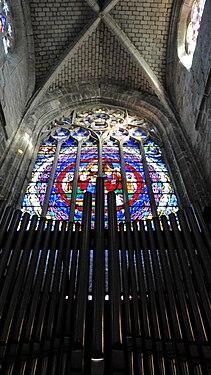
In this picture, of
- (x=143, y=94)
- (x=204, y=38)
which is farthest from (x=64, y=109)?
(x=204, y=38)

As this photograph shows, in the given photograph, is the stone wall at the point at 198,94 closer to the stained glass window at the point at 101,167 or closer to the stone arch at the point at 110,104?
the stone arch at the point at 110,104

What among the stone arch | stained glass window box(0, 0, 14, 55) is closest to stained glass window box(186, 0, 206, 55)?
the stone arch

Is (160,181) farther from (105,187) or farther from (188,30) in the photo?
(188,30)

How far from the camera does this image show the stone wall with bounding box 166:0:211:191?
21.1ft

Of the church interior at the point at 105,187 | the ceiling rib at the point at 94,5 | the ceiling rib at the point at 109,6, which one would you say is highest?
the ceiling rib at the point at 94,5

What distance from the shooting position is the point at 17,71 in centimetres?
850

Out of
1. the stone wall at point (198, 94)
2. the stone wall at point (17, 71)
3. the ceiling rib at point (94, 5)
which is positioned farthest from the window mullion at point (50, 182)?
the ceiling rib at point (94, 5)

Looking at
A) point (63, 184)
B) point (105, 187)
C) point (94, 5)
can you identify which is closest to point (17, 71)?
point (94, 5)

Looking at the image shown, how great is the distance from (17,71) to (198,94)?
4.23 meters

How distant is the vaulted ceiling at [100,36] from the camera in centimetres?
948

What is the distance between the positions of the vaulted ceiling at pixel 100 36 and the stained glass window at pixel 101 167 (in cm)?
131

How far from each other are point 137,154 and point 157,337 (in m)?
5.71

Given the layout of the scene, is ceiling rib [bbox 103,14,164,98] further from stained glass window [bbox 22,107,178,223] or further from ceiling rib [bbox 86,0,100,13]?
stained glass window [bbox 22,107,178,223]

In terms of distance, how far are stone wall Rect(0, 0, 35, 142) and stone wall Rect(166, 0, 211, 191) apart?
3740 mm
